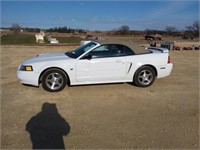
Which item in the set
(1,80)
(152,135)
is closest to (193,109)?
(152,135)

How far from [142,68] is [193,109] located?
1.92 m

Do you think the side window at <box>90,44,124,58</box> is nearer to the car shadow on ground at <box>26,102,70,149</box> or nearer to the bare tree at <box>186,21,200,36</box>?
the car shadow on ground at <box>26,102,70,149</box>

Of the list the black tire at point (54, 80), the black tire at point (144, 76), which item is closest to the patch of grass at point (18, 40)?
the black tire at point (54, 80)

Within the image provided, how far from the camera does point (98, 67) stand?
19.2 feet

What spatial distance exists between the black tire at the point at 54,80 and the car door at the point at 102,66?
42 cm

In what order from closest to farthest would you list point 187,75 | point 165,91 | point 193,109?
point 193,109 < point 165,91 < point 187,75

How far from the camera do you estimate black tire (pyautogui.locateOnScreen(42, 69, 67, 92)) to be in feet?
18.5

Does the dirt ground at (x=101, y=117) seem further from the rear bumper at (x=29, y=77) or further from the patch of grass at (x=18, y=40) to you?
the patch of grass at (x=18, y=40)

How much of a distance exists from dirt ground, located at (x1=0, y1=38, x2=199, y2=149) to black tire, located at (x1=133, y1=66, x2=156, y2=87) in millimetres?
227

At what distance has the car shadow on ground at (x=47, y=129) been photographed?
10.8 ft

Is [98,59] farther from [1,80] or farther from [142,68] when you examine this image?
[1,80]

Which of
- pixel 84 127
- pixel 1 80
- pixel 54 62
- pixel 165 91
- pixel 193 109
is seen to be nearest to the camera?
pixel 84 127

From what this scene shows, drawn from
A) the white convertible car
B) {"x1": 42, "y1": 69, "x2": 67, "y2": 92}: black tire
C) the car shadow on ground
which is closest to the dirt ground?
the car shadow on ground

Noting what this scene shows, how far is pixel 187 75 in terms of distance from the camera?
807 centimetres
